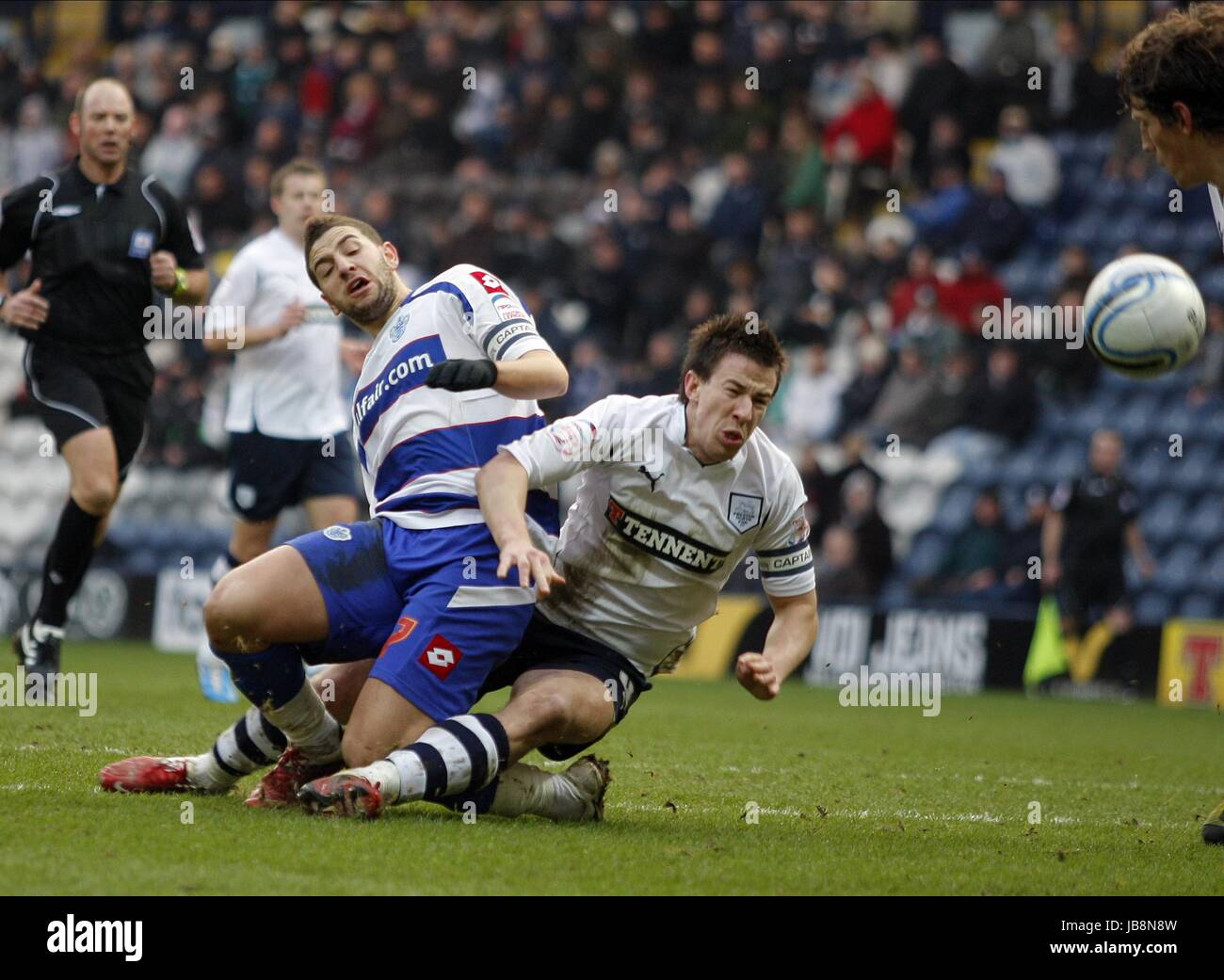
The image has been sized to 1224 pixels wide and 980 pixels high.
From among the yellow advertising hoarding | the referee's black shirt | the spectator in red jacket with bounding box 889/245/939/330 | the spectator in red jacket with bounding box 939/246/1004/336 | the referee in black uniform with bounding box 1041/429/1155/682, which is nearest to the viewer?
the referee's black shirt

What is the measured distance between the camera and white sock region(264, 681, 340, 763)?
17.2 feet

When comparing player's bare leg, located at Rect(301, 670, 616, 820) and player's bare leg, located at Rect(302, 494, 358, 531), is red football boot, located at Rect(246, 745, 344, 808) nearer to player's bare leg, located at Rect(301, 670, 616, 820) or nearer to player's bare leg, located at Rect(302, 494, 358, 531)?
player's bare leg, located at Rect(301, 670, 616, 820)

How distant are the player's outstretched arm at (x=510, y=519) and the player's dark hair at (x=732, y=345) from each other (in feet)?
2.15

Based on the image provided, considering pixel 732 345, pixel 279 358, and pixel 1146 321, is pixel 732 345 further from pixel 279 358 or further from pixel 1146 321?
pixel 279 358

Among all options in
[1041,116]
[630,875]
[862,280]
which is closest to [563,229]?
[862,280]

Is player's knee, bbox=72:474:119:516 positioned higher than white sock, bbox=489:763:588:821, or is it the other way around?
player's knee, bbox=72:474:119:516

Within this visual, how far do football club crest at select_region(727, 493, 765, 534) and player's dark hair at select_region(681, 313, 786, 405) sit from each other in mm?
349

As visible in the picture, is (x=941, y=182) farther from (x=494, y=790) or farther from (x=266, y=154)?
(x=494, y=790)

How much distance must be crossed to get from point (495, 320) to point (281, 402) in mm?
4352

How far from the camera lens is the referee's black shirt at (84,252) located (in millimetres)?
8648

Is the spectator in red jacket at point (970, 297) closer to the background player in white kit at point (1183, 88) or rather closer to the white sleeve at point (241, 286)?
the white sleeve at point (241, 286)

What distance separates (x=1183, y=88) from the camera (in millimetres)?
5105

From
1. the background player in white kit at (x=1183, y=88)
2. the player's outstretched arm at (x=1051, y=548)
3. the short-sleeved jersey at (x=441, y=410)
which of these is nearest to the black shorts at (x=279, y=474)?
Result: the short-sleeved jersey at (x=441, y=410)

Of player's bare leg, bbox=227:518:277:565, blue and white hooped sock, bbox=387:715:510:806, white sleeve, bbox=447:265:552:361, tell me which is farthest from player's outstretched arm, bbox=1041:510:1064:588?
blue and white hooped sock, bbox=387:715:510:806
